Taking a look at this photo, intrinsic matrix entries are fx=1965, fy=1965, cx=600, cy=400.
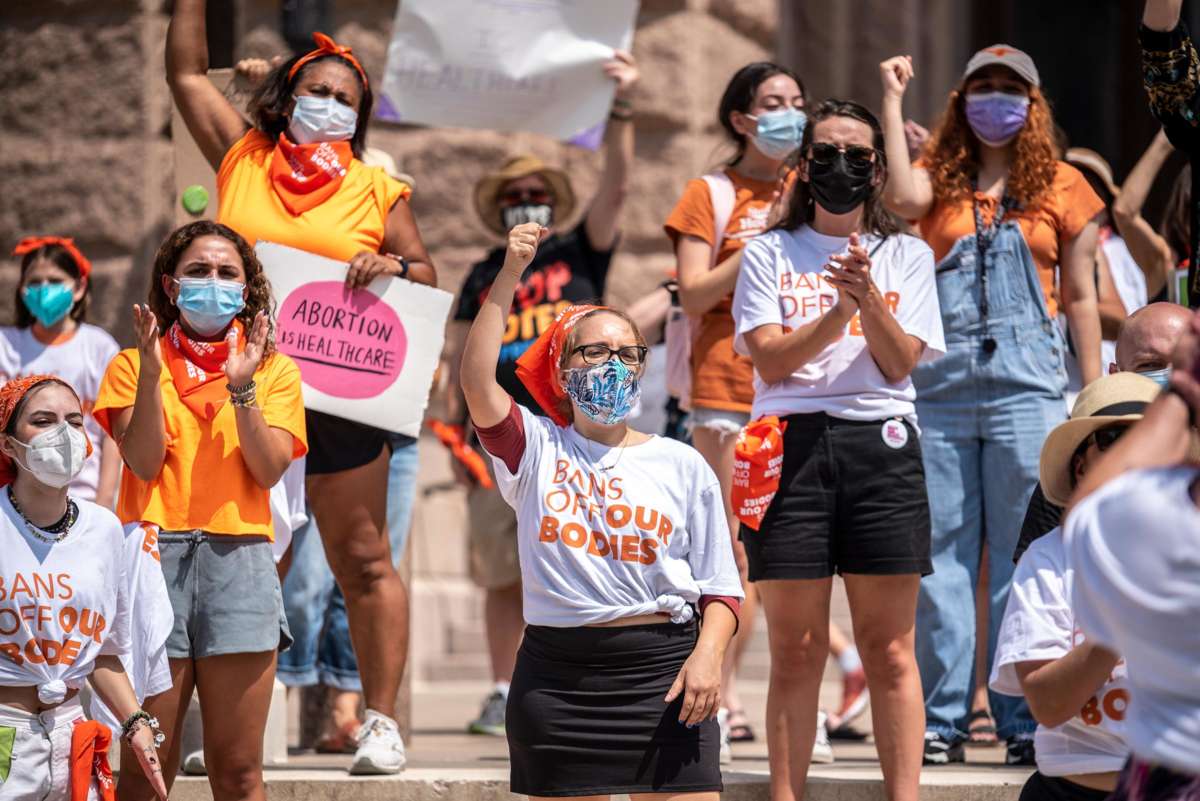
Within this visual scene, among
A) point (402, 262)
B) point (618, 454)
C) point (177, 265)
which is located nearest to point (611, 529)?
point (618, 454)

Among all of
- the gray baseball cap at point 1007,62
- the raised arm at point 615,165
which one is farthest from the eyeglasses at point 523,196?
the gray baseball cap at point 1007,62

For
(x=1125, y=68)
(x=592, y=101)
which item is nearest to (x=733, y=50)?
(x=592, y=101)

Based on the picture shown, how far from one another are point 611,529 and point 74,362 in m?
3.03

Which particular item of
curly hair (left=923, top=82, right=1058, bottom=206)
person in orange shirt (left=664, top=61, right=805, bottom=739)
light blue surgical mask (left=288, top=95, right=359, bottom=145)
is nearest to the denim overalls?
curly hair (left=923, top=82, right=1058, bottom=206)

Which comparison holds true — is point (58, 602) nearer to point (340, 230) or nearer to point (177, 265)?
point (177, 265)

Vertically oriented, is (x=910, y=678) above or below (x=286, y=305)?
below

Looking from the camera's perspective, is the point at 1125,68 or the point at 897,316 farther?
the point at 1125,68

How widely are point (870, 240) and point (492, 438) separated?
151 cm

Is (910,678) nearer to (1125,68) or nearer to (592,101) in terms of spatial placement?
(592,101)

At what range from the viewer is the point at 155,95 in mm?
9516

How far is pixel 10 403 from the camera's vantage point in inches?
192

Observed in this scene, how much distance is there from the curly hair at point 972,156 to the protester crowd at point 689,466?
0.01 meters

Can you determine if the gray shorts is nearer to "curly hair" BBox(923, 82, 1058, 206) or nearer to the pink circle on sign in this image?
the pink circle on sign

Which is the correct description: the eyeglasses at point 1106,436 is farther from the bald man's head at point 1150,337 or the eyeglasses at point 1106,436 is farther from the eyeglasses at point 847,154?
the eyeglasses at point 847,154
